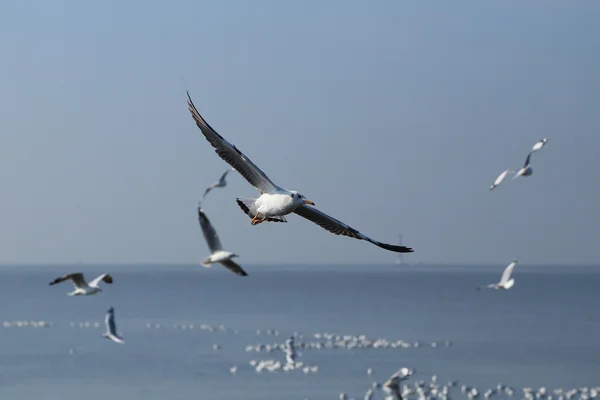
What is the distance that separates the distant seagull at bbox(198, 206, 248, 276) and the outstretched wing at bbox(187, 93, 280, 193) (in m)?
8.95

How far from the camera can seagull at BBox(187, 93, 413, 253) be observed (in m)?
13.6

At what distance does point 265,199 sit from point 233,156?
2.20ft

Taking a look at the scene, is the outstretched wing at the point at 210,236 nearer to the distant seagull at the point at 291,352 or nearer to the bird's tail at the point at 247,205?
the bird's tail at the point at 247,205

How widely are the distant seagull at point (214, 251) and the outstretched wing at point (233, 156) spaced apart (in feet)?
29.4

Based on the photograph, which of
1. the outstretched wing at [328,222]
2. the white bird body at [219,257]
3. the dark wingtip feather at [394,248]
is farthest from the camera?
the white bird body at [219,257]

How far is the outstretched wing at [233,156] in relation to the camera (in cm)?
1354

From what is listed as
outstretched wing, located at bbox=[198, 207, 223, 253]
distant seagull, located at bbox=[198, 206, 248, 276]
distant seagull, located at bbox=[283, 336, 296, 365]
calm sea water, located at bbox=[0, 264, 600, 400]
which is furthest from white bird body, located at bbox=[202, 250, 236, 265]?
distant seagull, located at bbox=[283, 336, 296, 365]

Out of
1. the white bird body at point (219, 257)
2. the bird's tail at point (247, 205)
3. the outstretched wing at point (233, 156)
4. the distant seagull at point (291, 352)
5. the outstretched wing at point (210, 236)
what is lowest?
the bird's tail at point (247, 205)

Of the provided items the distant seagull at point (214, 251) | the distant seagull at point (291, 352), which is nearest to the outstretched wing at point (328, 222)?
the distant seagull at point (214, 251)

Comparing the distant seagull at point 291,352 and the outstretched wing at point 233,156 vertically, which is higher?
the distant seagull at point 291,352

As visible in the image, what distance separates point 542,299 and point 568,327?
66.7 meters

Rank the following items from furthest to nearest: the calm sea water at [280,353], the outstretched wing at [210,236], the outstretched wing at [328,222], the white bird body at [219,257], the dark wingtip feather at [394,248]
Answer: the calm sea water at [280,353], the outstretched wing at [210,236], the white bird body at [219,257], the outstretched wing at [328,222], the dark wingtip feather at [394,248]

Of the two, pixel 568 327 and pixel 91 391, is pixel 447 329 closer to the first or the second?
pixel 568 327

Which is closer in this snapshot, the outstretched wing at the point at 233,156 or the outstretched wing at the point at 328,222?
the outstretched wing at the point at 233,156
